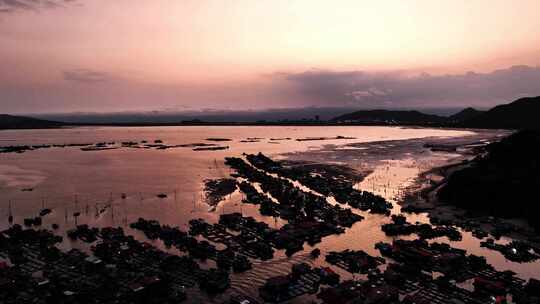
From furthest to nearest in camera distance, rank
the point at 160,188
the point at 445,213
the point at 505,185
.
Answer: the point at 160,188, the point at 505,185, the point at 445,213

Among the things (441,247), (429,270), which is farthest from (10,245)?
(441,247)

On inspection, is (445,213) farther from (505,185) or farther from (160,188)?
(160,188)

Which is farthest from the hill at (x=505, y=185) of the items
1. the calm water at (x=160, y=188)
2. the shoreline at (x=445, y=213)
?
the calm water at (x=160, y=188)

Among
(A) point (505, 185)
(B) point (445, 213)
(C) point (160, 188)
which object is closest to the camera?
(B) point (445, 213)

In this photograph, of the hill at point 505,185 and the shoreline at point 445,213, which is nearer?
the shoreline at point 445,213

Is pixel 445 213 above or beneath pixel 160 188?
beneath

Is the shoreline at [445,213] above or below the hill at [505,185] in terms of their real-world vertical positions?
below

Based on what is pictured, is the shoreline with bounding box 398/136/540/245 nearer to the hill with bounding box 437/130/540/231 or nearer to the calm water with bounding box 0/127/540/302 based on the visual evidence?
the hill with bounding box 437/130/540/231

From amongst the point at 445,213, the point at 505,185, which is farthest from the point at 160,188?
the point at 505,185

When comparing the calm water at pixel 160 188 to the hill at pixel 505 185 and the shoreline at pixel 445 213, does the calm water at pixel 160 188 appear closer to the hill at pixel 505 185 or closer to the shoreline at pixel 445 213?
the shoreline at pixel 445 213

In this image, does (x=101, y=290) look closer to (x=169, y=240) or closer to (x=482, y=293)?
(x=169, y=240)

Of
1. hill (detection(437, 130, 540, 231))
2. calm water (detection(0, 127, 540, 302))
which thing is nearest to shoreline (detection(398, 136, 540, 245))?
hill (detection(437, 130, 540, 231))
